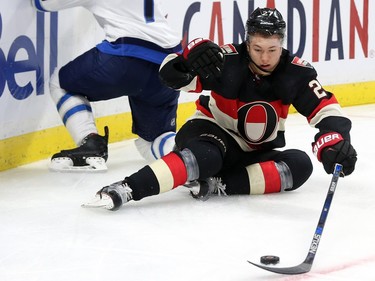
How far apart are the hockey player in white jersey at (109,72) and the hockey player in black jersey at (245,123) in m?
0.45

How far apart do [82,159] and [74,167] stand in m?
0.05

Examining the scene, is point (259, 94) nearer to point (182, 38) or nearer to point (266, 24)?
point (266, 24)

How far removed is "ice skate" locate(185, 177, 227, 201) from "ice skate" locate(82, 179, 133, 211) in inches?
10.4

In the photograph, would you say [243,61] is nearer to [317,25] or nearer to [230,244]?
[230,244]

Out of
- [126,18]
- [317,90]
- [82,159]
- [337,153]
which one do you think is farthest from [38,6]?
[337,153]

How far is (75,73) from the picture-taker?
372 centimetres

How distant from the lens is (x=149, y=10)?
3.71 meters

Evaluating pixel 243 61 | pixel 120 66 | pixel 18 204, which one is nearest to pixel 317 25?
pixel 120 66

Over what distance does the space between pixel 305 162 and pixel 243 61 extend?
1.33ft

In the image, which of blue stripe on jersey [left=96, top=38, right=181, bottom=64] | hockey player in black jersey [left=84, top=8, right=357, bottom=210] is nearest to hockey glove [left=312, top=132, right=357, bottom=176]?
hockey player in black jersey [left=84, top=8, right=357, bottom=210]

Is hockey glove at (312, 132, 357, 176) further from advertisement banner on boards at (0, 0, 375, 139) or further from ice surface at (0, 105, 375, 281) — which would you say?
advertisement banner on boards at (0, 0, 375, 139)

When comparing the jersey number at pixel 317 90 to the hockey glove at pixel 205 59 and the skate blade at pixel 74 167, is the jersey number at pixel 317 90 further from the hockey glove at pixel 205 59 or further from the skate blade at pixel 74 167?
the skate blade at pixel 74 167

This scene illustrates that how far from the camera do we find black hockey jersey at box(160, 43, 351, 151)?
3.06 m

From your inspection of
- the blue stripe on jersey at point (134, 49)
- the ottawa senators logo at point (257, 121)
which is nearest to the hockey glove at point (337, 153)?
the ottawa senators logo at point (257, 121)
